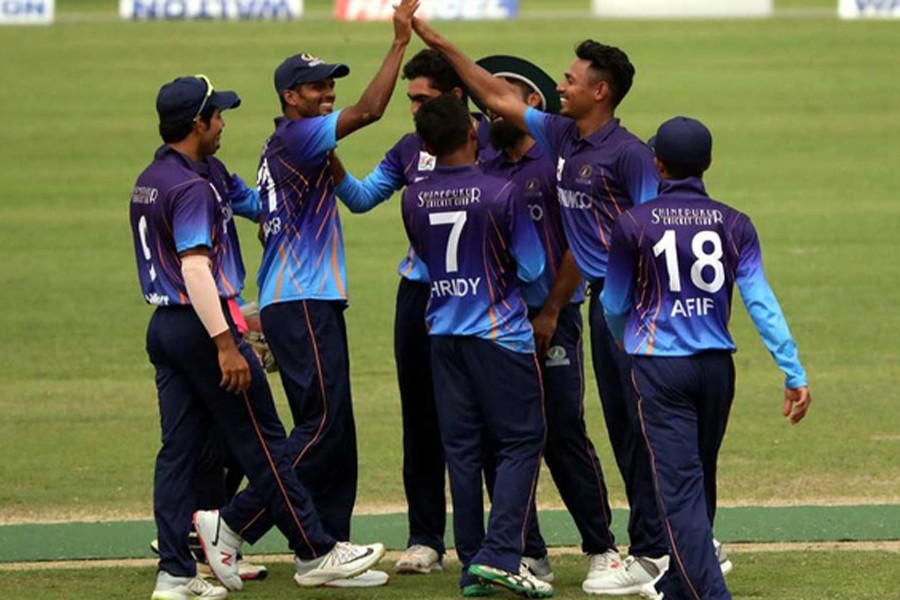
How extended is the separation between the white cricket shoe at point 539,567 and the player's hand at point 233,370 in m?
1.56

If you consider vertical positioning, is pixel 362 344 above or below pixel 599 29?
below

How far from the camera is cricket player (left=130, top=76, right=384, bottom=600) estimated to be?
8.48 meters

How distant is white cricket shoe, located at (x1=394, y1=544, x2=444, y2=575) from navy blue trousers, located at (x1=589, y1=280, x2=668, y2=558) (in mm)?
1019

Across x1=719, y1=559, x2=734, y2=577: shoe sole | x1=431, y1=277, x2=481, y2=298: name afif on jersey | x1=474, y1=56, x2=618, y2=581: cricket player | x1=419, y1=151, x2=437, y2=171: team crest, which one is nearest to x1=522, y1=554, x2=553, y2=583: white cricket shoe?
x1=474, y1=56, x2=618, y2=581: cricket player

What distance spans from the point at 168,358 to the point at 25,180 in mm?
16833

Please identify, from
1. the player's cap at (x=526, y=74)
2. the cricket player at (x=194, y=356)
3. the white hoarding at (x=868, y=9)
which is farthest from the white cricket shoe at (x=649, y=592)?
the white hoarding at (x=868, y=9)

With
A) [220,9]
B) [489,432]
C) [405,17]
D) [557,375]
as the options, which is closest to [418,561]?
[489,432]

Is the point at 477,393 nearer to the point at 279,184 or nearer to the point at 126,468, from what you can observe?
the point at 279,184

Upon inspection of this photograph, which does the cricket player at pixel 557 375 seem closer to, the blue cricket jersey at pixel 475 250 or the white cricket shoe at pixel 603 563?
the white cricket shoe at pixel 603 563

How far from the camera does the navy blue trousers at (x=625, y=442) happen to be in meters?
8.75

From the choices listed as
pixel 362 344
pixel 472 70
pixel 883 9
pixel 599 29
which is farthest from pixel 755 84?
pixel 472 70

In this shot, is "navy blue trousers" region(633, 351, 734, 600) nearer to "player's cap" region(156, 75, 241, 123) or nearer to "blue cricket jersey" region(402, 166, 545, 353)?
"blue cricket jersey" region(402, 166, 545, 353)

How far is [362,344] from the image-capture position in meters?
16.0

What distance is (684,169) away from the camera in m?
8.11
